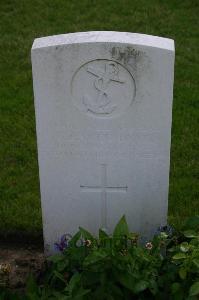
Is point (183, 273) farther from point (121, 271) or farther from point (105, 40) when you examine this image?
point (105, 40)

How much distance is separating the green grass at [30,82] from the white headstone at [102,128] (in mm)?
641

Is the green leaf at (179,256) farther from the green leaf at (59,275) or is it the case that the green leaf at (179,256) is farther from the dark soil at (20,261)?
the dark soil at (20,261)

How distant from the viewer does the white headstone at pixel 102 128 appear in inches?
141

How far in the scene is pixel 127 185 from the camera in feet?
13.0

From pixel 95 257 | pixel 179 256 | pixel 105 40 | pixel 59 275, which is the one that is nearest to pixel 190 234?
pixel 179 256

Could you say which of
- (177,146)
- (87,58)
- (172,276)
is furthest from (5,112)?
(172,276)

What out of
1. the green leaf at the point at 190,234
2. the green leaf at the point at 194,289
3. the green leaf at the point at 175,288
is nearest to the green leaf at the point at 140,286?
the green leaf at the point at 175,288

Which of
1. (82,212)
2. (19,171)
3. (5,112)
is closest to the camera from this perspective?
(82,212)

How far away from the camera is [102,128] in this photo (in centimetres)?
379

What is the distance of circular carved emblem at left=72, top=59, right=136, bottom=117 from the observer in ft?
11.8

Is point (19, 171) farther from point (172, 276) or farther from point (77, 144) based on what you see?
point (172, 276)

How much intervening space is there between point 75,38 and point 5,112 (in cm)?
267

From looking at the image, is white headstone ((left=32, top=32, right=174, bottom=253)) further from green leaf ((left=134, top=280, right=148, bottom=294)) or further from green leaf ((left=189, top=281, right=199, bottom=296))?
green leaf ((left=189, top=281, right=199, bottom=296))

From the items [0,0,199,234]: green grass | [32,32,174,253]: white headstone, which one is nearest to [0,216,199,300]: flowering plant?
[32,32,174,253]: white headstone
